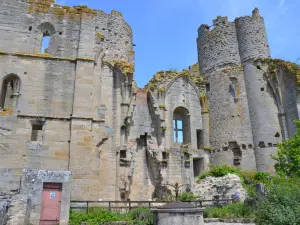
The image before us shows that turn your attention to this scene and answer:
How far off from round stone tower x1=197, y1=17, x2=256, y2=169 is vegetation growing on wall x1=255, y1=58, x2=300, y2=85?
7.00 ft

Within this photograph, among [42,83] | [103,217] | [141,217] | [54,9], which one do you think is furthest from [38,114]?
[141,217]

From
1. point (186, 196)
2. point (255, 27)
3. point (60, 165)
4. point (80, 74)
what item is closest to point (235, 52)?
point (255, 27)

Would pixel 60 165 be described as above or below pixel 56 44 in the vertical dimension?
below

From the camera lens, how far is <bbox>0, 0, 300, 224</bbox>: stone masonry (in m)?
12.7

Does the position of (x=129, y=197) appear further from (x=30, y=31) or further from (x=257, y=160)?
(x=30, y=31)

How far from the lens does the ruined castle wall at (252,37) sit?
77.9 ft

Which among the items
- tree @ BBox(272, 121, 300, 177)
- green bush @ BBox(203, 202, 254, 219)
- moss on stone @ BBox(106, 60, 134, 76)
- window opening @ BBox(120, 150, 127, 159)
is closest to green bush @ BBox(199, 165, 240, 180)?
tree @ BBox(272, 121, 300, 177)

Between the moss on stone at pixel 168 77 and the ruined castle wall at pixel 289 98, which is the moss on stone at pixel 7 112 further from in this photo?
the ruined castle wall at pixel 289 98

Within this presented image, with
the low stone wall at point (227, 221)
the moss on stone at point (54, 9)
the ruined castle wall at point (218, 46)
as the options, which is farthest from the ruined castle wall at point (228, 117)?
the moss on stone at point (54, 9)

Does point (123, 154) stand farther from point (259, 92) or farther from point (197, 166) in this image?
point (259, 92)

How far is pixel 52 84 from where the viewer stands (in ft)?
45.7

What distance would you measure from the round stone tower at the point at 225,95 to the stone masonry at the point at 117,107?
8 cm

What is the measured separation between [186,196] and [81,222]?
8376 mm

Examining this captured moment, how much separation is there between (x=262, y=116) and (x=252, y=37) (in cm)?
692
